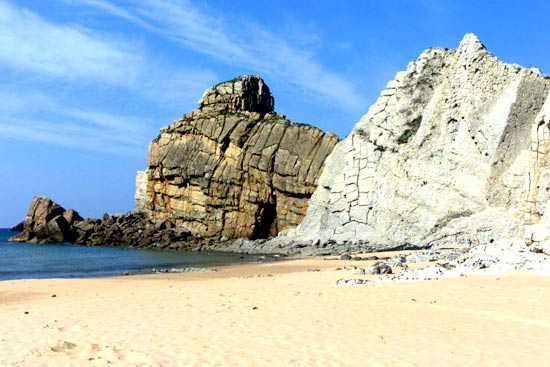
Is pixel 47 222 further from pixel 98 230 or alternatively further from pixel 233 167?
pixel 233 167

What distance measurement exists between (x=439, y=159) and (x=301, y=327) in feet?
100

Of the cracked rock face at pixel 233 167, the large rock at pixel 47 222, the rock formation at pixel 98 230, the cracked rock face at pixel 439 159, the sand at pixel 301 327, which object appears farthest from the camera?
the large rock at pixel 47 222

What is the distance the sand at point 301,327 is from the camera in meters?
7.87

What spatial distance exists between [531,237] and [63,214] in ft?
188

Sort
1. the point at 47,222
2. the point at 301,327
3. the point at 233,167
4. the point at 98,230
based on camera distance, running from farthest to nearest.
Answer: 1. the point at 47,222
2. the point at 98,230
3. the point at 233,167
4. the point at 301,327

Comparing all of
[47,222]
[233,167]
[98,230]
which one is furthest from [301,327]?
[47,222]

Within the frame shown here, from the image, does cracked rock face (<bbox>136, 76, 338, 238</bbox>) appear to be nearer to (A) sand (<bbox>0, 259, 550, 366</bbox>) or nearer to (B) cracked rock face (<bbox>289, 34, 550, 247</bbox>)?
(B) cracked rock face (<bbox>289, 34, 550, 247</bbox>)

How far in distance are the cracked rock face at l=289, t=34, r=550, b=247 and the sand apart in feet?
56.8

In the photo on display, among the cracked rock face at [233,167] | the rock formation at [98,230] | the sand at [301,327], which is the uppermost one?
Result: the cracked rock face at [233,167]

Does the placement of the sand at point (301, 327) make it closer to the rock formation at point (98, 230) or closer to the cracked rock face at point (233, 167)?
the cracked rock face at point (233, 167)

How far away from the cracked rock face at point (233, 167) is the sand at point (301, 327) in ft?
124

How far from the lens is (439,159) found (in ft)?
125

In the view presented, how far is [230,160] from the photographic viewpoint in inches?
2251

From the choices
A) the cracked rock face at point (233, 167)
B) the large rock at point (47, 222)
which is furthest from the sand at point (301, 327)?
the large rock at point (47, 222)
